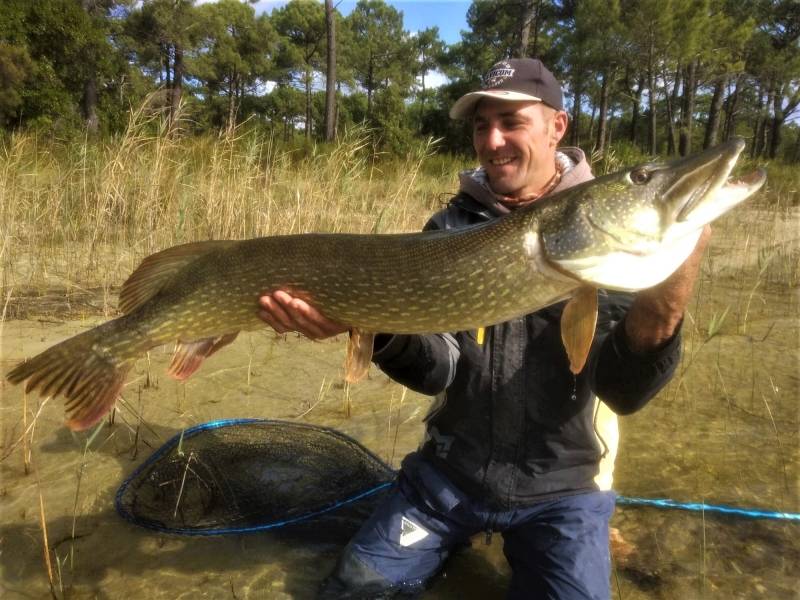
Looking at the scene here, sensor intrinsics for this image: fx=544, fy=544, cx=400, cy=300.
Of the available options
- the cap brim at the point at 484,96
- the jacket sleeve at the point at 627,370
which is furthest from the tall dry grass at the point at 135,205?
the jacket sleeve at the point at 627,370

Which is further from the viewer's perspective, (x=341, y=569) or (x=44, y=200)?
(x=44, y=200)

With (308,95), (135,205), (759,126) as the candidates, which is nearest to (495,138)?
(135,205)

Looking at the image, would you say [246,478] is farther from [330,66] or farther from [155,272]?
[330,66]

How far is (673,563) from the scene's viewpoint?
1799 millimetres

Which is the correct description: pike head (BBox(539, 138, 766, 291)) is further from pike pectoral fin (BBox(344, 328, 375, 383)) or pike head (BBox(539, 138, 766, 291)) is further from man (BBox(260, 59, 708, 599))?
pike pectoral fin (BBox(344, 328, 375, 383))

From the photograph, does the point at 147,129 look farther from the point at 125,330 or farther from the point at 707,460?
the point at 707,460

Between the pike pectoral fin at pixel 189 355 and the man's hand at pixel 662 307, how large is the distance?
1298 mm

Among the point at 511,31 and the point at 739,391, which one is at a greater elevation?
the point at 511,31

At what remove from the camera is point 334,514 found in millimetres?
2113

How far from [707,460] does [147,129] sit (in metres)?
4.93

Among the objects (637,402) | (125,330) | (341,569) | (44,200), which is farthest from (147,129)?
(637,402)

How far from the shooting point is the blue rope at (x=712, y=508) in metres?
1.98

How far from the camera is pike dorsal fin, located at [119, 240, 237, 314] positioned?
1895 mm

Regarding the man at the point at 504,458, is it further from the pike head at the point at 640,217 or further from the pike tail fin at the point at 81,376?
the pike tail fin at the point at 81,376
